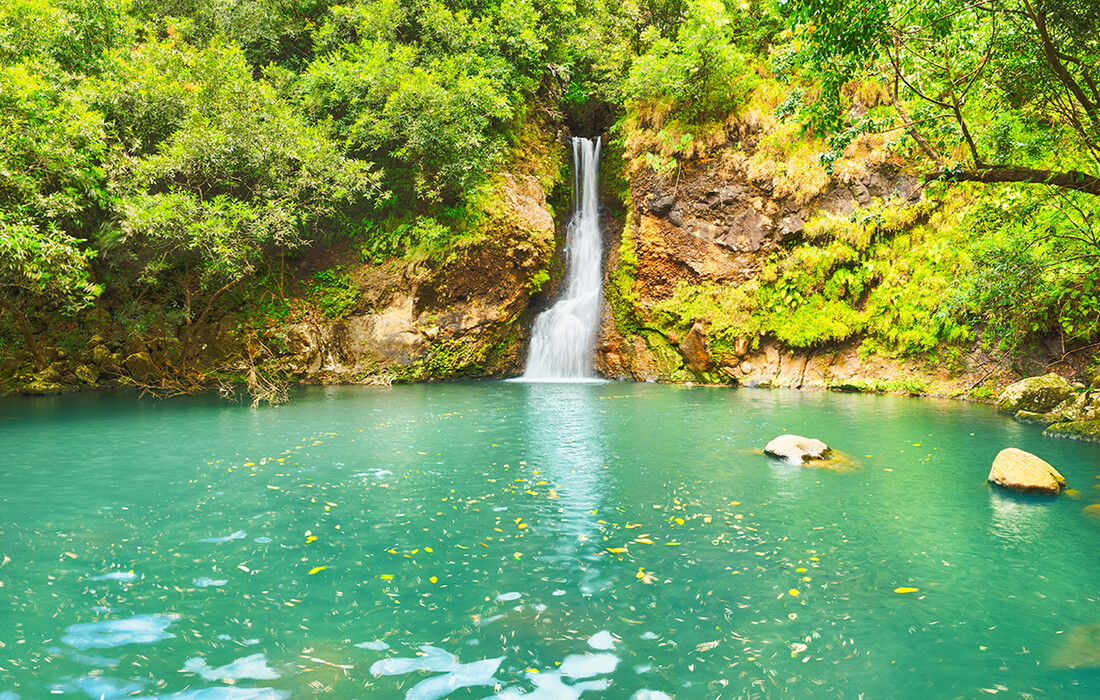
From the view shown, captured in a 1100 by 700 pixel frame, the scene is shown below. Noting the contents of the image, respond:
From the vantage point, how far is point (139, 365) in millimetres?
18750

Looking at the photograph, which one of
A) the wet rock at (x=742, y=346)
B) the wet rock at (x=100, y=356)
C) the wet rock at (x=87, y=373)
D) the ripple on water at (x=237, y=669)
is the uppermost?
the wet rock at (x=742, y=346)

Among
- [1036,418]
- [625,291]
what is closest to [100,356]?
[625,291]

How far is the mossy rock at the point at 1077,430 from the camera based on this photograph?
9852 millimetres

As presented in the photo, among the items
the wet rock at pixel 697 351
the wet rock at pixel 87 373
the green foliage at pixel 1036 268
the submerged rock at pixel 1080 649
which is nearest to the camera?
the submerged rock at pixel 1080 649

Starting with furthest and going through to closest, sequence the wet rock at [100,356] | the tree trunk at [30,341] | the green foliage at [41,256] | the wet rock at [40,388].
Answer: the wet rock at [100,356] → the wet rock at [40,388] → the tree trunk at [30,341] → the green foliage at [41,256]

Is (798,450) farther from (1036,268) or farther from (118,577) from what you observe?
(118,577)

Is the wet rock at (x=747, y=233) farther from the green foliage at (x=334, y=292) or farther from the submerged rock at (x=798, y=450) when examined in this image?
the green foliage at (x=334, y=292)

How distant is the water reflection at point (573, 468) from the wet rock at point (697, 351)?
660 centimetres

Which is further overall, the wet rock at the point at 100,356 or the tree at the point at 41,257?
the wet rock at the point at 100,356

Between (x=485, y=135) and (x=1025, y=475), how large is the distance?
18.8 meters

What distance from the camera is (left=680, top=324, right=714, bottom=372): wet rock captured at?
20531mm

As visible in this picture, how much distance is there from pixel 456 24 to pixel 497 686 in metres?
22.5

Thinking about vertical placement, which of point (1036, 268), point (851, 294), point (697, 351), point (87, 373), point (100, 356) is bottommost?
point (87, 373)

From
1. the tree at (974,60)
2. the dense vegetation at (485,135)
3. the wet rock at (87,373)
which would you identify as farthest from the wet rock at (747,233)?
the wet rock at (87,373)
